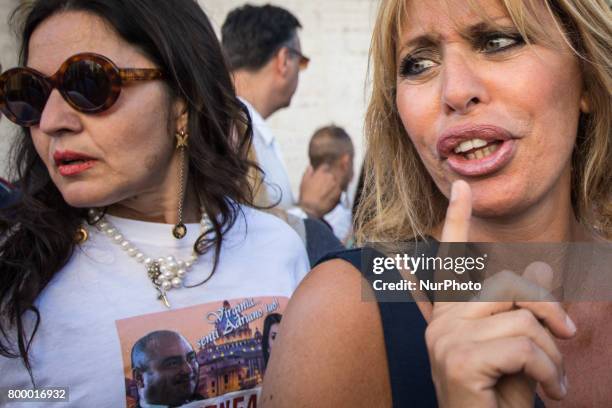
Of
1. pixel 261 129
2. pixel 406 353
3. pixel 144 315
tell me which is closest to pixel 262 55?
pixel 261 129

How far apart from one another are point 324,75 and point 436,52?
6.08 m

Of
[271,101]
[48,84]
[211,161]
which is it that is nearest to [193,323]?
[211,161]

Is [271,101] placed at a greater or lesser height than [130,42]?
greater

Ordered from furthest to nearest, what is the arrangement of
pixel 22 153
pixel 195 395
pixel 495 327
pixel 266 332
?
1. pixel 22 153
2. pixel 266 332
3. pixel 195 395
4. pixel 495 327

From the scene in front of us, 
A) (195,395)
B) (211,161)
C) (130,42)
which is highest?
(130,42)

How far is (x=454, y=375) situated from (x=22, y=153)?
1748 mm

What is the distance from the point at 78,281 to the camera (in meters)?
1.99

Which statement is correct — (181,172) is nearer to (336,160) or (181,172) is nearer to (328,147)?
(336,160)

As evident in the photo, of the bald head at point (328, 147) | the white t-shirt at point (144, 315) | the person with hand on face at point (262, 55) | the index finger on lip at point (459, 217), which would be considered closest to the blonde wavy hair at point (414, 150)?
the white t-shirt at point (144, 315)

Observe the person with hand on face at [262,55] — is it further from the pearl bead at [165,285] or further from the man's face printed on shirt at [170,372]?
the man's face printed on shirt at [170,372]

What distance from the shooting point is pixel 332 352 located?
147cm

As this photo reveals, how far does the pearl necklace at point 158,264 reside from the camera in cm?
208

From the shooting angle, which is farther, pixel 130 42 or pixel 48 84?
pixel 130 42

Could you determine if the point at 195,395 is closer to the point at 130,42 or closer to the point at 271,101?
the point at 130,42
